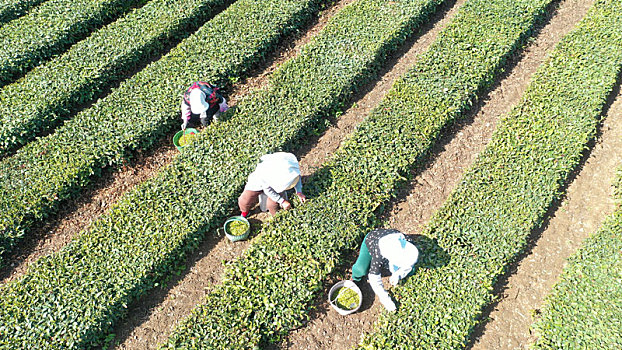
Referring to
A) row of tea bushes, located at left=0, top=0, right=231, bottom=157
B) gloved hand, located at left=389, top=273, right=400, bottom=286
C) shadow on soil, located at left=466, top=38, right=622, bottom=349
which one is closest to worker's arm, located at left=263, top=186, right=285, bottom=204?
gloved hand, located at left=389, top=273, right=400, bottom=286

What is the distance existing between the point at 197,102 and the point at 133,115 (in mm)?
1538

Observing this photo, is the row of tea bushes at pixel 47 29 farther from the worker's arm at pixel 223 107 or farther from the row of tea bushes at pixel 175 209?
the row of tea bushes at pixel 175 209

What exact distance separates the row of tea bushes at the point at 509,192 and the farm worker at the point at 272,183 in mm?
2208

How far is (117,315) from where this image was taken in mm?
6551

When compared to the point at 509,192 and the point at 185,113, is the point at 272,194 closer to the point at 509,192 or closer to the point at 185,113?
the point at 185,113

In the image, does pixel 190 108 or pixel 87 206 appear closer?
pixel 87 206

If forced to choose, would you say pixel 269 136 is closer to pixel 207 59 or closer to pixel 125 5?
pixel 207 59

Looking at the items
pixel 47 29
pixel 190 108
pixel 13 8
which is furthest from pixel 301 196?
pixel 13 8

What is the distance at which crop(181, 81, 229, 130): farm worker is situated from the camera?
26.4ft

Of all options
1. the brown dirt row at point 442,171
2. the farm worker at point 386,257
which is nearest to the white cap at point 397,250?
the farm worker at point 386,257

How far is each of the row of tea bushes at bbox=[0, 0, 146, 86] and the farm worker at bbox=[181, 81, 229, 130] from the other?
4156 mm

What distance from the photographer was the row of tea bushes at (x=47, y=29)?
995cm

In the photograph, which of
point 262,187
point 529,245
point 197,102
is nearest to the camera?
point 262,187

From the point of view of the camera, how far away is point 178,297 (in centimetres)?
693
